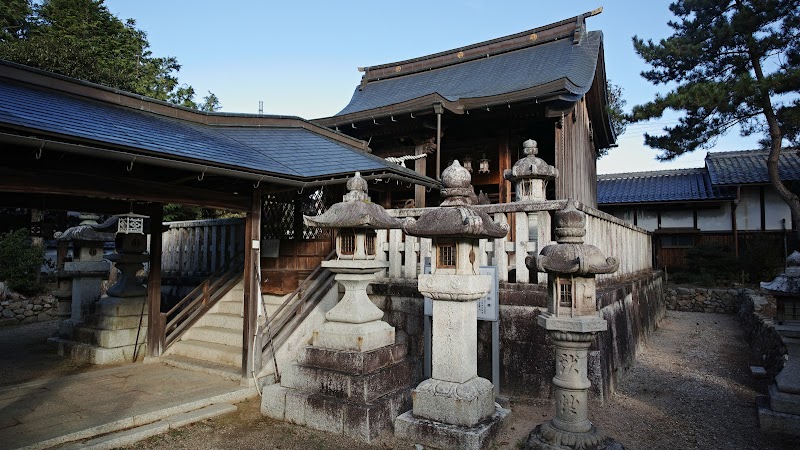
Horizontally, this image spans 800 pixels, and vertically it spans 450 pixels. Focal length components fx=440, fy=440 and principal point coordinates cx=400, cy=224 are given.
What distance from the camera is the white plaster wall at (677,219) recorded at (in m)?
20.2

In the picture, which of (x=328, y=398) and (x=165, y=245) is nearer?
(x=328, y=398)

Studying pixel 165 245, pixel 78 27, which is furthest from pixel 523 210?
pixel 78 27

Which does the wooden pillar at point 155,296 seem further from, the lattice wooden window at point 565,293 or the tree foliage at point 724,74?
the tree foliage at point 724,74

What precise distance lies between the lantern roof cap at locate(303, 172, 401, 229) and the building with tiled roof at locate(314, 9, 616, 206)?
199 inches

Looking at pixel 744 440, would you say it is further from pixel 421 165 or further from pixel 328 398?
pixel 421 165

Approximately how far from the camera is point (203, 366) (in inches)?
303

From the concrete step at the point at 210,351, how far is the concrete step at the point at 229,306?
819mm

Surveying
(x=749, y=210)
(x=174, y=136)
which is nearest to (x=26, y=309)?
(x=174, y=136)

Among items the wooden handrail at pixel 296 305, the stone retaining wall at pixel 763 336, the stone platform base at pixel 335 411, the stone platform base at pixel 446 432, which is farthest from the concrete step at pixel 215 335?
the stone retaining wall at pixel 763 336

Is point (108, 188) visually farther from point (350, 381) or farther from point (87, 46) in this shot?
point (87, 46)

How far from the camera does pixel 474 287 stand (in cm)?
514

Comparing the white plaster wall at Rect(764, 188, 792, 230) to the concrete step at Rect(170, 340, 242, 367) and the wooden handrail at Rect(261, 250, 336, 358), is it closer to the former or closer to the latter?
the wooden handrail at Rect(261, 250, 336, 358)

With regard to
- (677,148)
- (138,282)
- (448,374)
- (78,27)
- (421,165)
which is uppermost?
(78,27)

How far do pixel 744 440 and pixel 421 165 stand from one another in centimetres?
924
